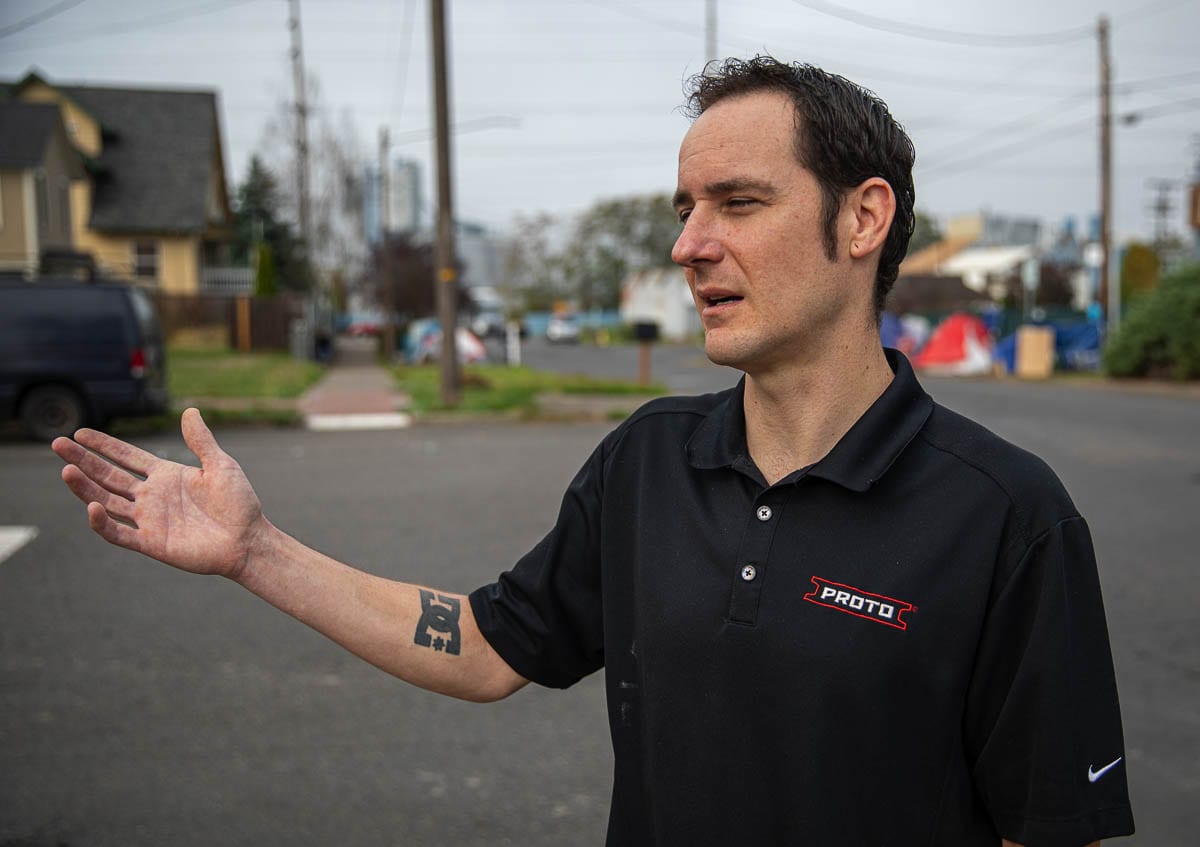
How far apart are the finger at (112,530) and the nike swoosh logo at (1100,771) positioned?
1.44m

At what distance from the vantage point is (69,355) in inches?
514

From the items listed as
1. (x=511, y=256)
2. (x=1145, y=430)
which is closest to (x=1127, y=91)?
(x=1145, y=430)

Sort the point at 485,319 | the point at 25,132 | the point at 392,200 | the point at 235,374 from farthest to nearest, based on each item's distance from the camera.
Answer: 1. the point at 485,319
2. the point at 392,200
3. the point at 25,132
4. the point at 235,374

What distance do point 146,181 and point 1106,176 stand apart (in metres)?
28.7

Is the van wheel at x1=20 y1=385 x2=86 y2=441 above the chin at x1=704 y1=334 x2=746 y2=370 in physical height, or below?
below

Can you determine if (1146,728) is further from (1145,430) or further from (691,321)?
(691,321)

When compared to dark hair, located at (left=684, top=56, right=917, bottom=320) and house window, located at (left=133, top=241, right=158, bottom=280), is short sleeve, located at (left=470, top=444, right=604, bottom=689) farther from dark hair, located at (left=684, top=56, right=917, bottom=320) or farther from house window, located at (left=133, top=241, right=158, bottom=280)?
house window, located at (left=133, top=241, right=158, bottom=280)

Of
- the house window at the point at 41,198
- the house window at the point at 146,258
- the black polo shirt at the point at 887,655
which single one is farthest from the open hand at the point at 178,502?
the house window at the point at 146,258

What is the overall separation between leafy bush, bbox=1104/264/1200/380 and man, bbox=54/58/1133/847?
84.2 feet

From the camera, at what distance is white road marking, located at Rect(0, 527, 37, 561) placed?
777 centimetres

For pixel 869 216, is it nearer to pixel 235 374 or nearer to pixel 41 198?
pixel 235 374

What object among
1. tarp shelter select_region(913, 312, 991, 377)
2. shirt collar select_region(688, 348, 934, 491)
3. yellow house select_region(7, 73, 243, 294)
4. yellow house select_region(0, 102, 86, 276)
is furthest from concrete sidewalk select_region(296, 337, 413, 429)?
tarp shelter select_region(913, 312, 991, 377)

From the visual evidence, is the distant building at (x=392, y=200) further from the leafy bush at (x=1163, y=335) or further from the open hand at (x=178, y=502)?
the open hand at (x=178, y=502)

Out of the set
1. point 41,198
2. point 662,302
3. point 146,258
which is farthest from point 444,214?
point 662,302
